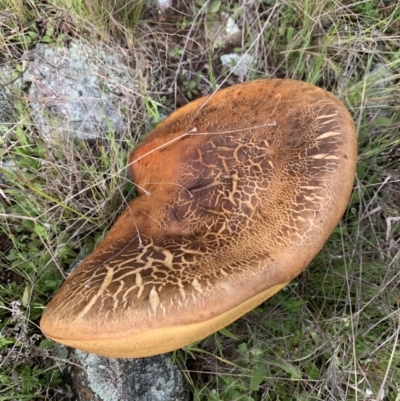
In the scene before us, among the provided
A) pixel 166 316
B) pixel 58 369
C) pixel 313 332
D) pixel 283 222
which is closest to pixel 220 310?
pixel 166 316

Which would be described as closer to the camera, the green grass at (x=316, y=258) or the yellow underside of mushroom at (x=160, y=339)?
the yellow underside of mushroom at (x=160, y=339)

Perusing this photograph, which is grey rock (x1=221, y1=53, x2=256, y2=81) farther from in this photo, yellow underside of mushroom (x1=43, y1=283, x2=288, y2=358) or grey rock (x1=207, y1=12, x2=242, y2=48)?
yellow underside of mushroom (x1=43, y1=283, x2=288, y2=358)

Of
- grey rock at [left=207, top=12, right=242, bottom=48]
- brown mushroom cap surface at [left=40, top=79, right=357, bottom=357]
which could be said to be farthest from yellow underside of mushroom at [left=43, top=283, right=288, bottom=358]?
grey rock at [left=207, top=12, right=242, bottom=48]

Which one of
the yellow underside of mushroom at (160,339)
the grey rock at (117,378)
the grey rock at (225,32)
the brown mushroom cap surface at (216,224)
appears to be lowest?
the grey rock at (117,378)

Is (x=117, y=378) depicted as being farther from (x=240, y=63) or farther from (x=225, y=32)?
(x=225, y=32)

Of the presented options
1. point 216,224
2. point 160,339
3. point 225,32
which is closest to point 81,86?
point 225,32

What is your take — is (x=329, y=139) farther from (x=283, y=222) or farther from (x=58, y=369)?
(x=58, y=369)

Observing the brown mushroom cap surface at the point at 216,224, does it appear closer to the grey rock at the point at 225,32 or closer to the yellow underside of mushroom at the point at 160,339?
the yellow underside of mushroom at the point at 160,339

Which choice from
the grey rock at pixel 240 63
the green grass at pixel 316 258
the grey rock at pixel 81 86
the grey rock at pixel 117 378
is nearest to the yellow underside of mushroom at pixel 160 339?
the grey rock at pixel 117 378
